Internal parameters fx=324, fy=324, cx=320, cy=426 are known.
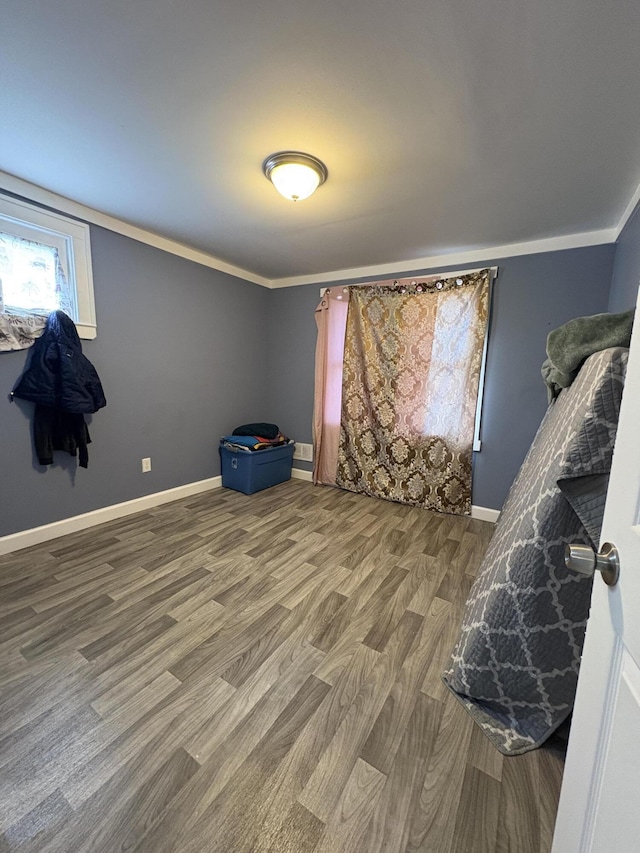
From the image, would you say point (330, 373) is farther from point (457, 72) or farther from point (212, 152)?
point (457, 72)

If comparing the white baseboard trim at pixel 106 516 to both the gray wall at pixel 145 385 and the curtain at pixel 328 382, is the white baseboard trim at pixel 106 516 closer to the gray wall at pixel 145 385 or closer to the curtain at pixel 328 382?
the gray wall at pixel 145 385

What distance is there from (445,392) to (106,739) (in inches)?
112

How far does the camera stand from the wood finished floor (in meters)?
0.86

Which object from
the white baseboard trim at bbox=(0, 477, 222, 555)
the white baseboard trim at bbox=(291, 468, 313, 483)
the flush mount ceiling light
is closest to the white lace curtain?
the white baseboard trim at bbox=(0, 477, 222, 555)

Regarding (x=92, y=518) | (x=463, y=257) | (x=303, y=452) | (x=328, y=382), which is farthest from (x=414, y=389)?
(x=92, y=518)

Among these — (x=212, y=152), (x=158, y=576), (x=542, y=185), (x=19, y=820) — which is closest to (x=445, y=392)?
(x=542, y=185)

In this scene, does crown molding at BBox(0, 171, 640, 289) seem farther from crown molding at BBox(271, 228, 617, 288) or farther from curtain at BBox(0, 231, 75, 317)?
curtain at BBox(0, 231, 75, 317)

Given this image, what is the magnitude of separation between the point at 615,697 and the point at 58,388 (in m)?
2.78

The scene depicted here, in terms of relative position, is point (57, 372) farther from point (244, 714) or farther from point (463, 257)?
point (463, 257)

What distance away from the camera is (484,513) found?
280 cm

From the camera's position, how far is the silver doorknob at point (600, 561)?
547 mm

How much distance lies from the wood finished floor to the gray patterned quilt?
11cm

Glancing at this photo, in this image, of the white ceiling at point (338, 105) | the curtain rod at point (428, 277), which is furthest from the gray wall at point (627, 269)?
the curtain rod at point (428, 277)

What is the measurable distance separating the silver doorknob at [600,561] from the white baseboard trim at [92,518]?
2.87m
